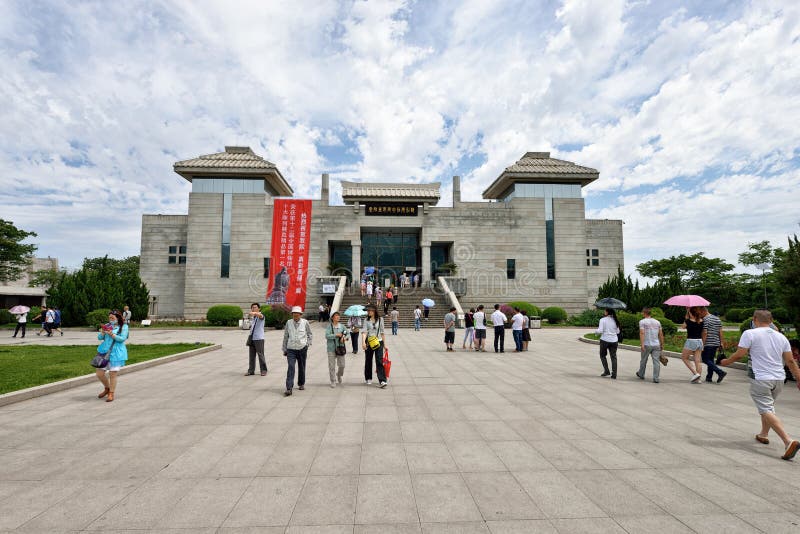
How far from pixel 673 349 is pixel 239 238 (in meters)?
30.8

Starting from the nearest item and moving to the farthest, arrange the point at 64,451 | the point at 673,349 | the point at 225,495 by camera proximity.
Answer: the point at 225,495
the point at 64,451
the point at 673,349

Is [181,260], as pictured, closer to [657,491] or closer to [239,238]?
[239,238]

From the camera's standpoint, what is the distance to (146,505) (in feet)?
12.6

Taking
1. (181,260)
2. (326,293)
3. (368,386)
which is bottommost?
(368,386)

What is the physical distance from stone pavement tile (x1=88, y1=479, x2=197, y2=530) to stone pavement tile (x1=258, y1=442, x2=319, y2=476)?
2.63 ft

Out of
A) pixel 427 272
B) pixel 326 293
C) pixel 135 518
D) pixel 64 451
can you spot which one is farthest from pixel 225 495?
pixel 427 272

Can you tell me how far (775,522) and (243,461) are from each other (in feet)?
17.5

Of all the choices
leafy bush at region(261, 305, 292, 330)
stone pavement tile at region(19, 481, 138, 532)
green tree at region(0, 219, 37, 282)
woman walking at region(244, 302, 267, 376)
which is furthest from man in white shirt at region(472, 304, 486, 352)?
green tree at region(0, 219, 37, 282)

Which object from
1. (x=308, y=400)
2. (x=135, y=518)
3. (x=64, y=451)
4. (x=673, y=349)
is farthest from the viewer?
(x=673, y=349)

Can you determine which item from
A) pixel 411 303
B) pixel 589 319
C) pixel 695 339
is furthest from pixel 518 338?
pixel 589 319

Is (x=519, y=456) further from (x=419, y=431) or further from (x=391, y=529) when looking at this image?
(x=391, y=529)

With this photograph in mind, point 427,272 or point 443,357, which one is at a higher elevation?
point 427,272

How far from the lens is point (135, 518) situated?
3.60 m

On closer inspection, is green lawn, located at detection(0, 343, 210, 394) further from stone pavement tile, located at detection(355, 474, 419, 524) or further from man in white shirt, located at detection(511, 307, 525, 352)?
man in white shirt, located at detection(511, 307, 525, 352)
